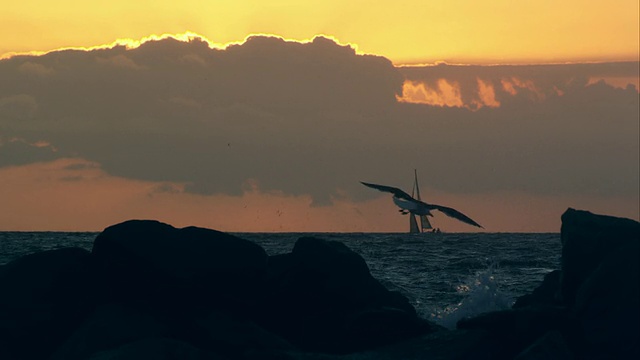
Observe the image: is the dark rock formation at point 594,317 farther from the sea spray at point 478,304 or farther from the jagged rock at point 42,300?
the jagged rock at point 42,300

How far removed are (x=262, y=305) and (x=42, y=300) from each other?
367 centimetres

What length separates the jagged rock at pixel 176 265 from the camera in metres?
18.1

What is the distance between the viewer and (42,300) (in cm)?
1853

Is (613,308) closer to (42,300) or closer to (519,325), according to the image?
(519,325)

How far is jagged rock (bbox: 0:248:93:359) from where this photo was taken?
1812 cm

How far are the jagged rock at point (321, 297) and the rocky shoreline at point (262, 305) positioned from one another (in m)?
0.02

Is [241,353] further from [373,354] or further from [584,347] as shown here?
[584,347]

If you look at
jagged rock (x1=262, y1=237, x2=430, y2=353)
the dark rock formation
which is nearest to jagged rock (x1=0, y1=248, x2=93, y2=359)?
jagged rock (x1=262, y1=237, x2=430, y2=353)

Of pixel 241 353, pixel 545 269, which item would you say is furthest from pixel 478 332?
pixel 545 269

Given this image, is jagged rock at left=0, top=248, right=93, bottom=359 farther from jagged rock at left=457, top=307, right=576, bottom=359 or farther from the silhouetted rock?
the silhouetted rock

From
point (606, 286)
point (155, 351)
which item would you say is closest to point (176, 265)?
point (155, 351)

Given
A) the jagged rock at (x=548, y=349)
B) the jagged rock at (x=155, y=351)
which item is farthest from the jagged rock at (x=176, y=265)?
the jagged rock at (x=548, y=349)

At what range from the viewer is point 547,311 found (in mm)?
16734

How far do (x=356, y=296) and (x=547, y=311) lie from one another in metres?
3.82
